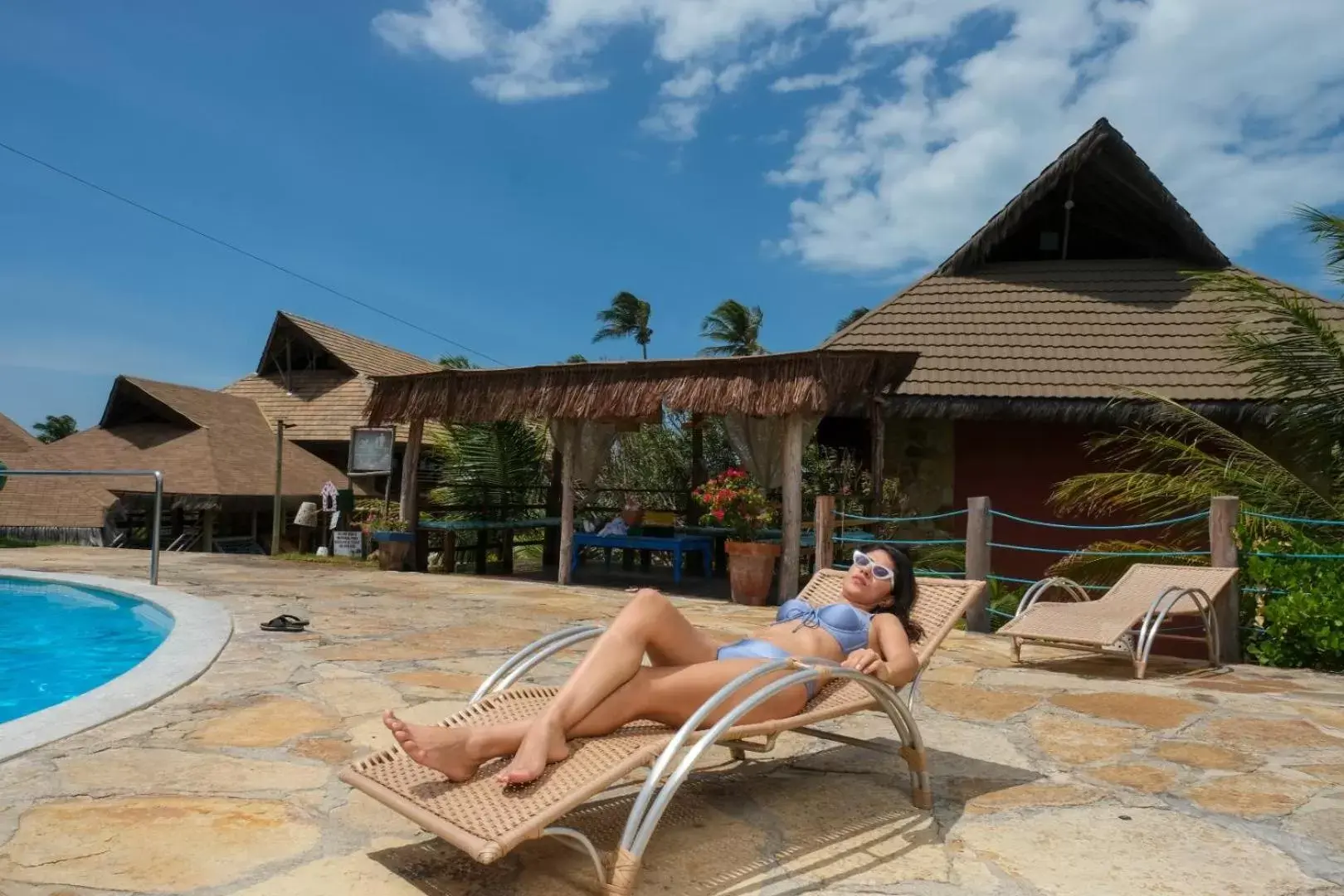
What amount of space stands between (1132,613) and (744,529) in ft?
12.8

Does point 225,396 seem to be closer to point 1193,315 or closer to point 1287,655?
point 1193,315

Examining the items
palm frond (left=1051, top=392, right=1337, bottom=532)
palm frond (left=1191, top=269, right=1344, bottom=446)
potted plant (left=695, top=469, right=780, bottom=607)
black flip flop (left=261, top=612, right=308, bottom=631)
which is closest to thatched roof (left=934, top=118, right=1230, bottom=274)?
palm frond (left=1051, top=392, right=1337, bottom=532)

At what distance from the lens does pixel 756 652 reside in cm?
298

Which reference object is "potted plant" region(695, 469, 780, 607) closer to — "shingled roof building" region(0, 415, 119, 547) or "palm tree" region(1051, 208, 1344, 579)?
"palm tree" region(1051, 208, 1344, 579)

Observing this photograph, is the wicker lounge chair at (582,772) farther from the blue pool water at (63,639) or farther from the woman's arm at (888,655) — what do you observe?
the blue pool water at (63,639)

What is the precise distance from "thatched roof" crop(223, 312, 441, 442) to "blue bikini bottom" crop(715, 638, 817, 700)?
1872cm

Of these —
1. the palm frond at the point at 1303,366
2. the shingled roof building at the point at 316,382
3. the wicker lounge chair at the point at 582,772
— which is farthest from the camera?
the shingled roof building at the point at 316,382

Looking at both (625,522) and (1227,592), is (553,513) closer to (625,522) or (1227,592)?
(625,522)

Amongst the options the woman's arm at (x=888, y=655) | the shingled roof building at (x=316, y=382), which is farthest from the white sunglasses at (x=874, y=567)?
the shingled roof building at (x=316, y=382)

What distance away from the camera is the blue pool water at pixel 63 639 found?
6363 mm

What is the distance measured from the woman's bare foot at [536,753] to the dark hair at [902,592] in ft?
4.98

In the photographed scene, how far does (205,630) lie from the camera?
227 inches

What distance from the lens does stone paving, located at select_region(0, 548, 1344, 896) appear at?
2404 millimetres

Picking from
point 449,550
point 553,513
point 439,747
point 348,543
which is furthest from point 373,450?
point 439,747
